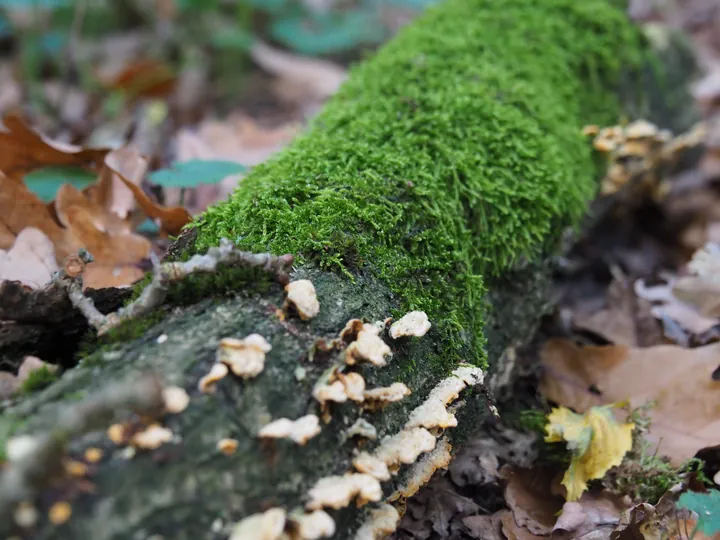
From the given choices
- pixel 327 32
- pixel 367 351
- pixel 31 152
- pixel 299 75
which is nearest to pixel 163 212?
pixel 31 152

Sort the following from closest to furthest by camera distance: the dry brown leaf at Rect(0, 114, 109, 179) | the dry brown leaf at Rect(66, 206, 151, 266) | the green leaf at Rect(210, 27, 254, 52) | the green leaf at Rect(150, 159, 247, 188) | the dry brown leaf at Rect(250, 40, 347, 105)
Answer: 1. the dry brown leaf at Rect(66, 206, 151, 266)
2. the green leaf at Rect(150, 159, 247, 188)
3. the dry brown leaf at Rect(0, 114, 109, 179)
4. the green leaf at Rect(210, 27, 254, 52)
5. the dry brown leaf at Rect(250, 40, 347, 105)

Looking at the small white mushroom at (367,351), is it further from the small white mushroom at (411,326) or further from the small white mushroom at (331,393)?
the small white mushroom at (411,326)

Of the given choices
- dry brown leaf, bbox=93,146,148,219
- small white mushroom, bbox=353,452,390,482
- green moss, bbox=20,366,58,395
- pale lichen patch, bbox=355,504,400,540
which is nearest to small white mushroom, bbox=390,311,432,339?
small white mushroom, bbox=353,452,390,482

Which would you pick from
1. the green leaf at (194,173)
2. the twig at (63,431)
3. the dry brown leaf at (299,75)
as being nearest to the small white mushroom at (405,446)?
the twig at (63,431)

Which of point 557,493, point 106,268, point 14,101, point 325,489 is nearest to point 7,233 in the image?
point 106,268

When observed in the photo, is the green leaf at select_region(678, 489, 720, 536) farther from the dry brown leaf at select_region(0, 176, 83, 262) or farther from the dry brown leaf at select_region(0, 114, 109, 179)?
the dry brown leaf at select_region(0, 114, 109, 179)

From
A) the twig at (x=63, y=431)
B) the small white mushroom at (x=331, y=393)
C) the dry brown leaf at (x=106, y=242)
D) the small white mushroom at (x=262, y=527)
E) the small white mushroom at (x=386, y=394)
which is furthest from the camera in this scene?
the dry brown leaf at (x=106, y=242)
